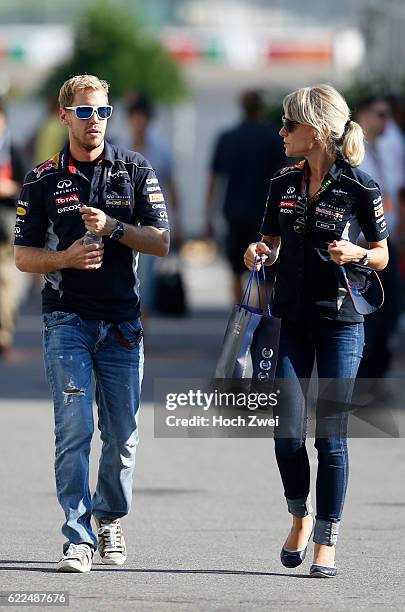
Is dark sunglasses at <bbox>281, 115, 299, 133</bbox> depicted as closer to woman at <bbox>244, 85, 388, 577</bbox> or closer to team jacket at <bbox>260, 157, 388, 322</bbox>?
woman at <bbox>244, 85, 388, 577</bbox>

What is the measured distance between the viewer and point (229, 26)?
49219 mm

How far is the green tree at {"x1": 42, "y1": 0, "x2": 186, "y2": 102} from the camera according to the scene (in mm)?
38781

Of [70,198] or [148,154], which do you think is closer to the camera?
[70,198]

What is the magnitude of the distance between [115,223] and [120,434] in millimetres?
836

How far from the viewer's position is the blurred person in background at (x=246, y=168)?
14.7 m

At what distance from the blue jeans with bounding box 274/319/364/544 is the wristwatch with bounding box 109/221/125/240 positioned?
2.32 feet

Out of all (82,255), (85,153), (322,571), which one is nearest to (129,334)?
(82,255)

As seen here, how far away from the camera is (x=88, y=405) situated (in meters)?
6.54

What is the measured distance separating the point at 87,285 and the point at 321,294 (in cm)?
89

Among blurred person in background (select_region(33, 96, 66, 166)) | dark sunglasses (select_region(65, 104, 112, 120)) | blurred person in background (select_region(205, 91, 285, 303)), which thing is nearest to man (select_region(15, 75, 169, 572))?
dark sunglasses (select_region(65, 104, 112, 120))

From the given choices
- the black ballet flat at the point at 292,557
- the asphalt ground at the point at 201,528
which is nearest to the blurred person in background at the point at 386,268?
the asphalt ground at the point at 201,528

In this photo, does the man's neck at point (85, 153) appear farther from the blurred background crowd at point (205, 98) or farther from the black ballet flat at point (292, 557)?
the blurred background crowd at point (205, 98)

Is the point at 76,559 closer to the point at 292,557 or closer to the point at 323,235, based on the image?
the point at 292,557

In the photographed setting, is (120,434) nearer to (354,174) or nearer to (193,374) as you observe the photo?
(354,174)
